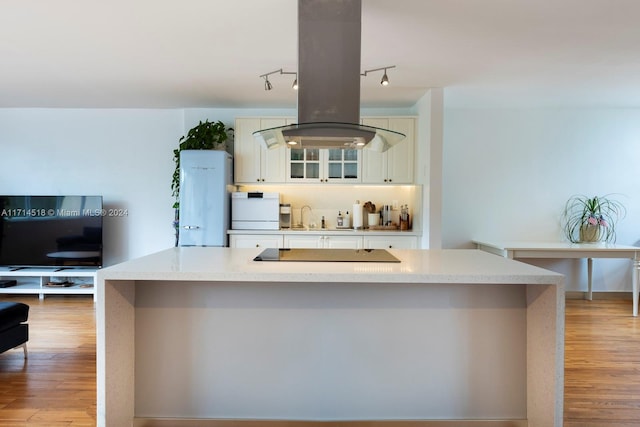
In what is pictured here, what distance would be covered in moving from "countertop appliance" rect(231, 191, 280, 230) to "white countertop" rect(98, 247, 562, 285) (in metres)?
2.62

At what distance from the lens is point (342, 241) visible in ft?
15.1

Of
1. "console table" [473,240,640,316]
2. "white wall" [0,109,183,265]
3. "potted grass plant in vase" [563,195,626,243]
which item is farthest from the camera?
"white wall" [0,109,183,265]

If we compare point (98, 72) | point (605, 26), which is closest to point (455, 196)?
point (605, 26)

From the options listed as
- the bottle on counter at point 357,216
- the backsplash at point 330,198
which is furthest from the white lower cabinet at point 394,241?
the backsplash at point 330,198

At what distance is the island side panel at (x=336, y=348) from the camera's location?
6.68ft

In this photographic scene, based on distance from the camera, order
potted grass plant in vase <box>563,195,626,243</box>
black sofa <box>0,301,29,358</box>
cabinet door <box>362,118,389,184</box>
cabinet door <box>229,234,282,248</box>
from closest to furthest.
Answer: black sofa <box>0,301,29,358</box>, cabinet door <box>229,234,282,248</box>, cabinet door <box>362,118,389,184</box>, potted grass plant in vase <box>563,195,626,243</box>

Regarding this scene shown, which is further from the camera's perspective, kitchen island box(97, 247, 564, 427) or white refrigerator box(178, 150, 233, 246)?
white refrigerator box(178, 150, 233, 246)

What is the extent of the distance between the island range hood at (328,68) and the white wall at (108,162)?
339 centimetres

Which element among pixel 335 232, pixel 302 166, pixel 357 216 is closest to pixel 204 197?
pixel 302 166

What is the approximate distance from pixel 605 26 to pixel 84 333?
4865mm

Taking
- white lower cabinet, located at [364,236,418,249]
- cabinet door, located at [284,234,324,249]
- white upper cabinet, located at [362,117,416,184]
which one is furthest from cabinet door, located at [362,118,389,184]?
cabinet door, located at [284,234,324,249]

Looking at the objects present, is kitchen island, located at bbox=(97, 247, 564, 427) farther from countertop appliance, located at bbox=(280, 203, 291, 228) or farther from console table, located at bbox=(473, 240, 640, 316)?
countertop appliance, located at bbox=(280, 203, 291, 228)

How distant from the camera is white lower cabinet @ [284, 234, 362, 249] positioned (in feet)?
15.0

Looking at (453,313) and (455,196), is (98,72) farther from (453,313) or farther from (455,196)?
(455,196)
